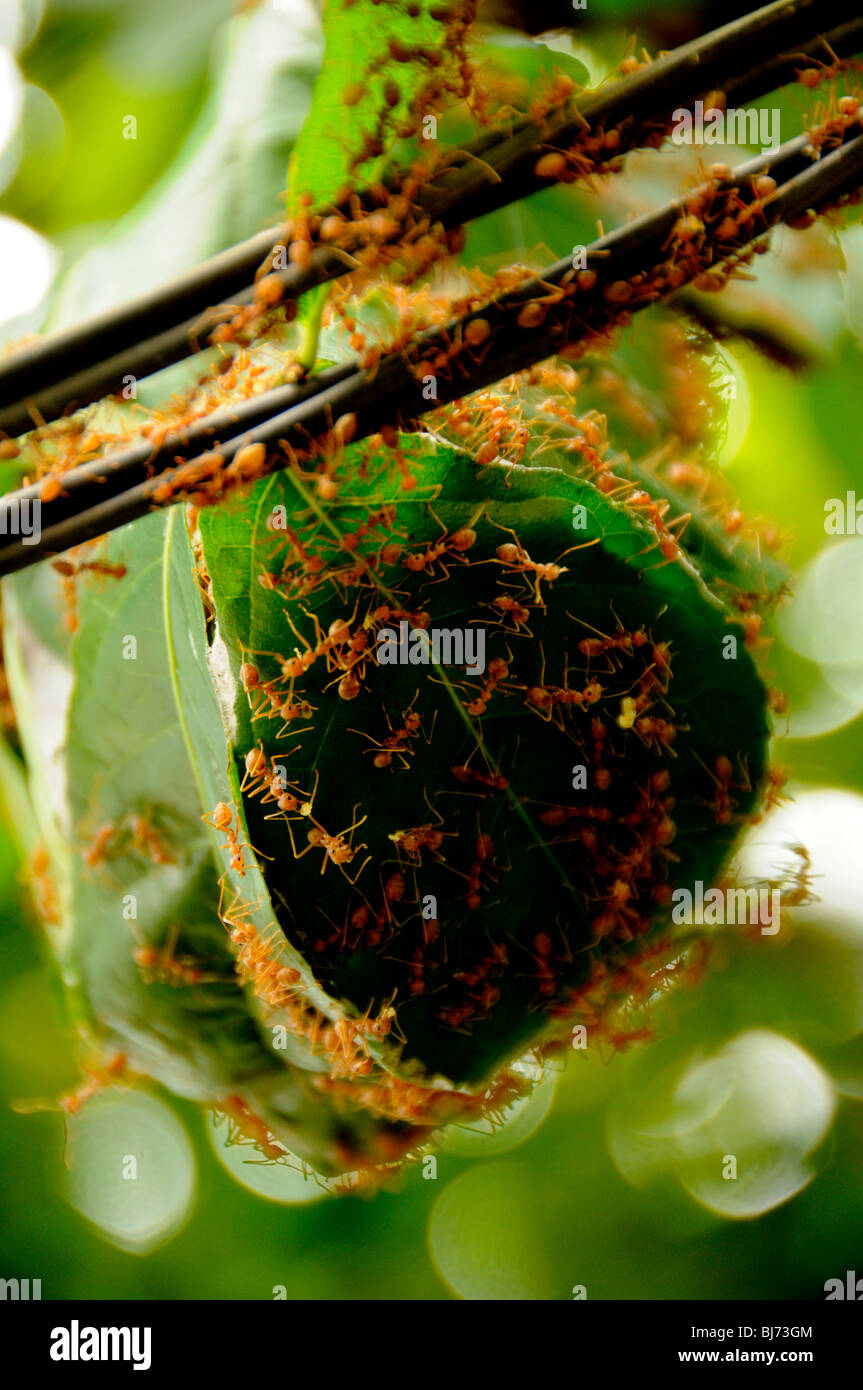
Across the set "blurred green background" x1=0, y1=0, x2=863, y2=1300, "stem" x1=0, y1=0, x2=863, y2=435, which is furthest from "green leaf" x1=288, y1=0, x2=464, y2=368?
"blurred green background" x1=0, y1=0, x2=863, y2=1300

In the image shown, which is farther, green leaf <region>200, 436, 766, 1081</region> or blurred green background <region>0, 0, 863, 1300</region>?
blurred green background <region>0, 0, 863, 1300</region>

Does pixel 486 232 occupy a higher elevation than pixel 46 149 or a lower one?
lower

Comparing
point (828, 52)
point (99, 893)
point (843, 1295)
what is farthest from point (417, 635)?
point (843, 1295)

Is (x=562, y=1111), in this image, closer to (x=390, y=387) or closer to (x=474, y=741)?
(x=474, y=741)

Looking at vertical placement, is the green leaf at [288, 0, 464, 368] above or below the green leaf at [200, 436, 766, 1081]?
above

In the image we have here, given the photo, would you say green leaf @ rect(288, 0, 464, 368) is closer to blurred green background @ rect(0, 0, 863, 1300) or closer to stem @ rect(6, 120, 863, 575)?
stem @ rect(6, 120, 863, 575)

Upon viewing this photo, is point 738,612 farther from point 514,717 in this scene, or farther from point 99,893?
point 99,893

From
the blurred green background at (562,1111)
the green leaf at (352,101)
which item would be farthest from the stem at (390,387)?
the blurred green background at (562,1111)

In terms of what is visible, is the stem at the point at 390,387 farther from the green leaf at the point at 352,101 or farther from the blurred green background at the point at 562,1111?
the blurred green background at the point at 562,1111
